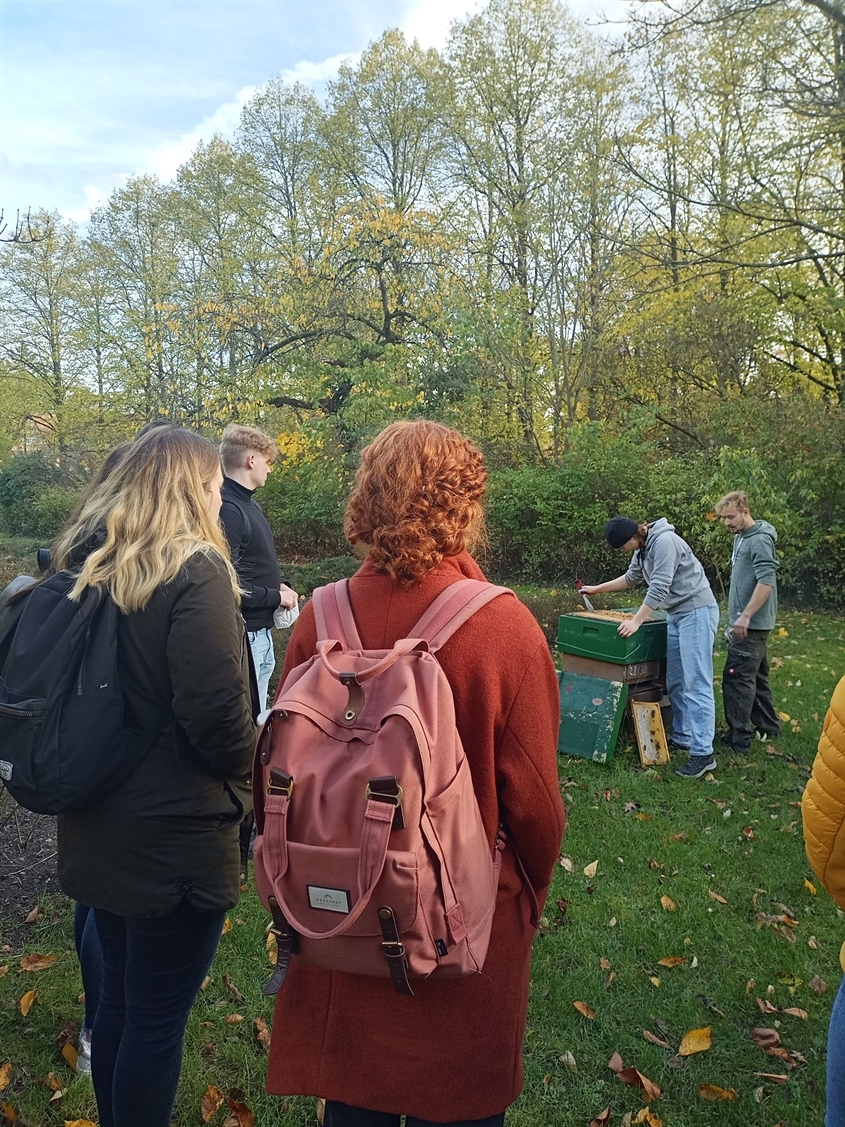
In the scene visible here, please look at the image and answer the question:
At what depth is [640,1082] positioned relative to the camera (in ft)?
9.64

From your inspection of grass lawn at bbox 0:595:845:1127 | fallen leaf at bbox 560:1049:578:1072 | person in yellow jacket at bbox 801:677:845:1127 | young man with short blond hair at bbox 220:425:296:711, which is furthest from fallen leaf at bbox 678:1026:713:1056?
young man with short blond hair at bbox 220:425:296:711

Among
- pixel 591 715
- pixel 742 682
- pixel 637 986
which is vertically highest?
pixel 742 682

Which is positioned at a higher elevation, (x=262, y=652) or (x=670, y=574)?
(x=670, y=574)

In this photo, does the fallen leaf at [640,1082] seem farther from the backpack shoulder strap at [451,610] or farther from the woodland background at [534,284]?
the woodland background at [534,284]

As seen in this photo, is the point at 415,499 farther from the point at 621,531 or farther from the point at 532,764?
the point at 621,531

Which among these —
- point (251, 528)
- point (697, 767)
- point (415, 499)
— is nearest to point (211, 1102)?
point (415, 499)

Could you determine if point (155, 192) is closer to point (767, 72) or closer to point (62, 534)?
point (767, 72)

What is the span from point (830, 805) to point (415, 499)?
3.39 ft

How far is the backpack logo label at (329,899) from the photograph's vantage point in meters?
1.47

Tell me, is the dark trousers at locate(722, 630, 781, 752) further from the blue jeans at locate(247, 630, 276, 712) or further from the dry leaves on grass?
the dry leaves on grass

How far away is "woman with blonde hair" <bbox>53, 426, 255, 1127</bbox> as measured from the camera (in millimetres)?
1994

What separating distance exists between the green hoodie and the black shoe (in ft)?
3.64

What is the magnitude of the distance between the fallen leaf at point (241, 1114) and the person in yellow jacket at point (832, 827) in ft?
6.48

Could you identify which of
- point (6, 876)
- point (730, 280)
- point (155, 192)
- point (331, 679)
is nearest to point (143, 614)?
point (331, 679)
